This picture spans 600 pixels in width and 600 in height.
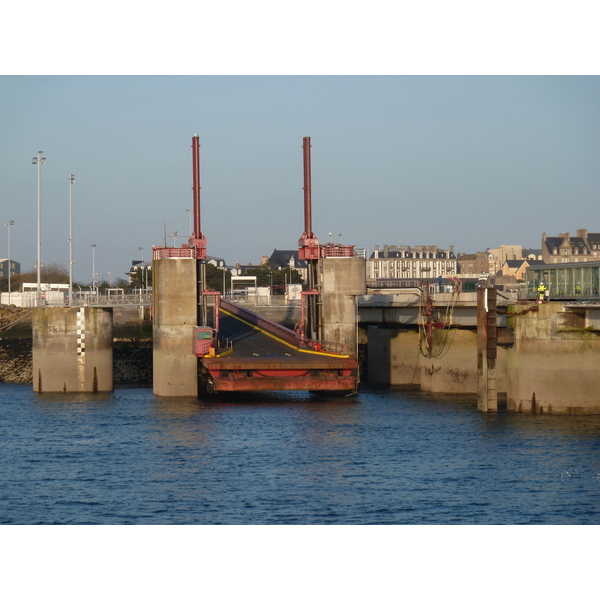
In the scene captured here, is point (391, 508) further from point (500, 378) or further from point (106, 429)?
point (500, 378)

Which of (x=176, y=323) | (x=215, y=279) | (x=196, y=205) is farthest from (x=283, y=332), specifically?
(x=215, y=279)

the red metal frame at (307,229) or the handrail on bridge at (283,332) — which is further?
the red metal frame at (307,229)

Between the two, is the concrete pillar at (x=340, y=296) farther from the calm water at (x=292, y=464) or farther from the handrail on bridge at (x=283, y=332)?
the calm water at (x=292, y=464)

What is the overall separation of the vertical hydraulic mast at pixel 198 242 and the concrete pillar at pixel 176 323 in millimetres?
1120

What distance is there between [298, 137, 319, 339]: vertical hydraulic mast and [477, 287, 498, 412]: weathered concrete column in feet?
46.5

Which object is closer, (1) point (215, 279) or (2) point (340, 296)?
(2) point (340, 296)

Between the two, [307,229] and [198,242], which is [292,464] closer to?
[198,242]

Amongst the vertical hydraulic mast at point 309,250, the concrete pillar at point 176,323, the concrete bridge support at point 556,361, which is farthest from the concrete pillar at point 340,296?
the concrete bridge support at point 556,361

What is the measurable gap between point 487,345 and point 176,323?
2064cm

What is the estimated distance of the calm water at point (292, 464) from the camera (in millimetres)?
35781

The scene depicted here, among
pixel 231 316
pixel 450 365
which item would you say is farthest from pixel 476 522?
pixel 231 316

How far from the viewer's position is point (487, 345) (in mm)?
59219

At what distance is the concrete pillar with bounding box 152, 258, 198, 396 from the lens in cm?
6594

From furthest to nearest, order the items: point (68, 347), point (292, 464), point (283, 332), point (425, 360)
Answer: point (425, 360), point (283, 332), point (68, 347), point (292, 464)
